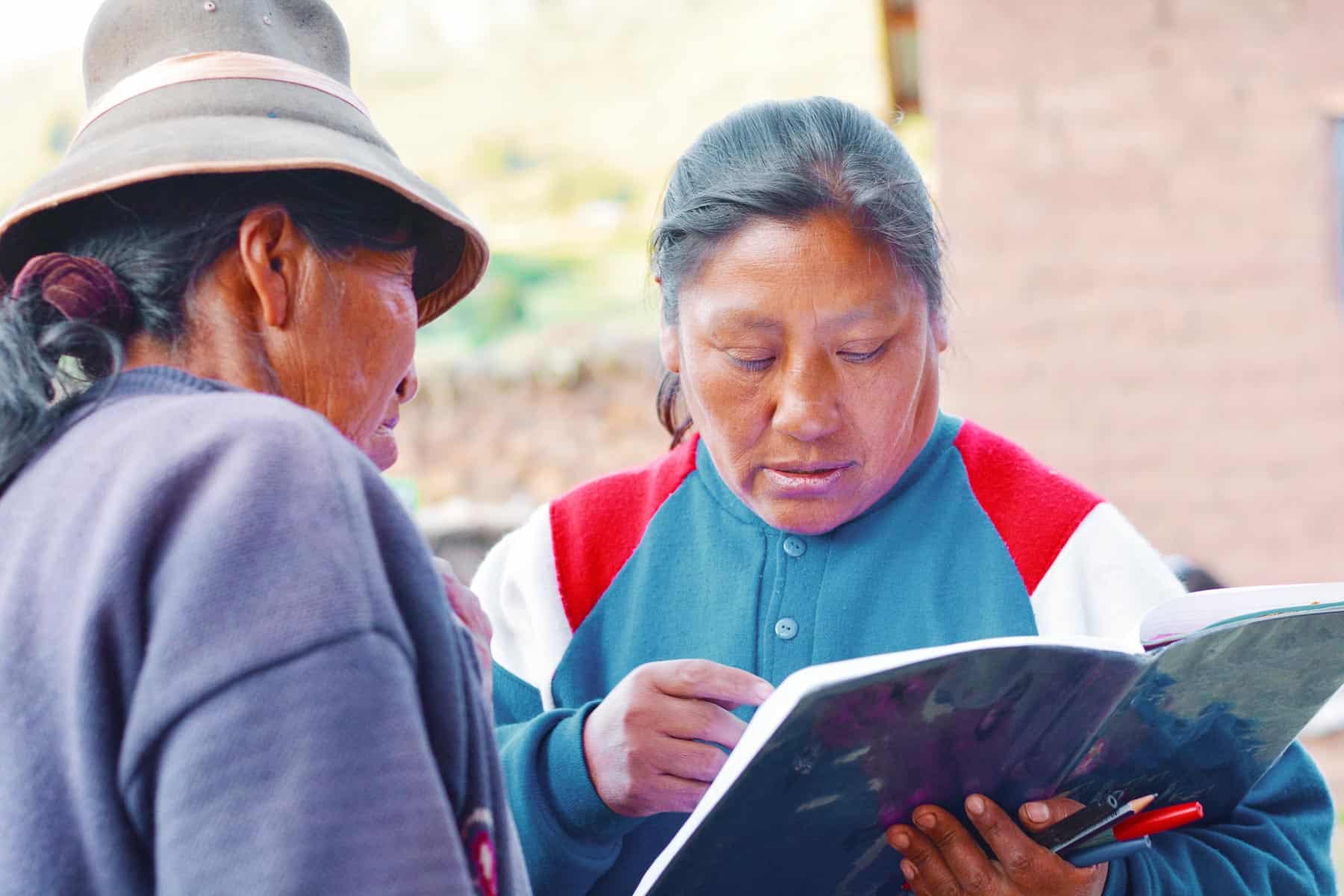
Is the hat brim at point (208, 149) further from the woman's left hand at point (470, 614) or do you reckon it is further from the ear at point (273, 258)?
the woman's left hand at point (470, 614)

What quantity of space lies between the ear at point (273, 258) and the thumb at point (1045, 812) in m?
0.95

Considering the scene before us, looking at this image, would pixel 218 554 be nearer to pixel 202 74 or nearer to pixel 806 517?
pixel 202 74

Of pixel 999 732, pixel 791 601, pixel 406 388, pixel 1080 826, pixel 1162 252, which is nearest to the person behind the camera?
pixel 999 732

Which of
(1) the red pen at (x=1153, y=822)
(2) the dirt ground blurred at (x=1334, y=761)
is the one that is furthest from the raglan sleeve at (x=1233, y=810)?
(2) the dirt ground blurred at (x=1334, y=761)

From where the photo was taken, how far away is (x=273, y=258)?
1335 millimetres

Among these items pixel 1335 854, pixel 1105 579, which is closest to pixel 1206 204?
pixel 1335 854

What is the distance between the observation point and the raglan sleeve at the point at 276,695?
97 centimetres

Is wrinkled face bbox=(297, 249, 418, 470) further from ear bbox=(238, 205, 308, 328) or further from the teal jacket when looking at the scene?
the teal jacket

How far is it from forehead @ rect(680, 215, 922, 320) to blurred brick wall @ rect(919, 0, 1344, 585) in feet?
14.9

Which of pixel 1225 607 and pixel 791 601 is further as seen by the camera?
pixel 791 601

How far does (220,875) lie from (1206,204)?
612 centimetres

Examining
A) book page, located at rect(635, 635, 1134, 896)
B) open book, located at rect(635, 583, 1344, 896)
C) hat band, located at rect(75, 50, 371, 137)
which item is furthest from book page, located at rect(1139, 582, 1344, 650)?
hat band, located at rect(75, 50, 371, 137)

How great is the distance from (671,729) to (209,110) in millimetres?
848

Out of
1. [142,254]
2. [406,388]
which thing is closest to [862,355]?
[406,388]
